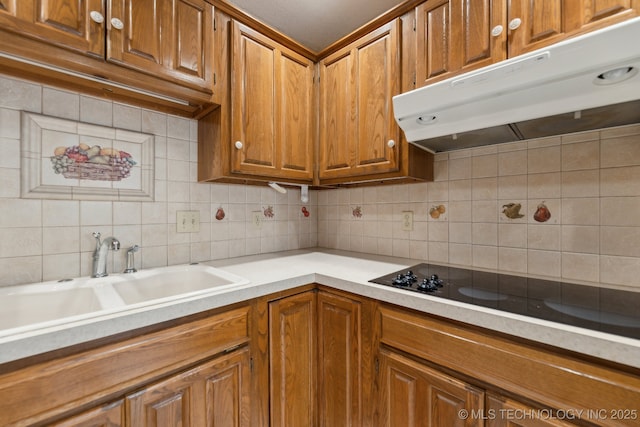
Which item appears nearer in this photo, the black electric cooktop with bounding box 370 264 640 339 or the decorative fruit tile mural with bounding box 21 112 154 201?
the black electric cooktop with bounding box 370 264 640 339

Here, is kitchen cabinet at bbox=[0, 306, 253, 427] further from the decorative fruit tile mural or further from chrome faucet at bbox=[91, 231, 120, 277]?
the decorative fruit tile mural

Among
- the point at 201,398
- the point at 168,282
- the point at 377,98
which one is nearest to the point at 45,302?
the point at 168,282

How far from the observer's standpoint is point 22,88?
103cm

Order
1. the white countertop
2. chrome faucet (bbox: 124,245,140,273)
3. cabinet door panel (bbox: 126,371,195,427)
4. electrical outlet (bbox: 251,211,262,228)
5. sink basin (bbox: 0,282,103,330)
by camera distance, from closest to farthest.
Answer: the white countertop, cabinet door panel (bbox: 126,371,195,427), sink basin (bbox: 0,282,103,330), chrome faucet (bbox: 124,245,140,273), electrical outlet (bbox: 251,211,262,228)

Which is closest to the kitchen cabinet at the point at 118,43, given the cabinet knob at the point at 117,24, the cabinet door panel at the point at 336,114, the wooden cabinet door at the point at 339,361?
the cabinet knob at the point at 117,24

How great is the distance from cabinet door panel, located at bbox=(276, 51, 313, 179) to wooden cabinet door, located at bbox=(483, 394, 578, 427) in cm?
129

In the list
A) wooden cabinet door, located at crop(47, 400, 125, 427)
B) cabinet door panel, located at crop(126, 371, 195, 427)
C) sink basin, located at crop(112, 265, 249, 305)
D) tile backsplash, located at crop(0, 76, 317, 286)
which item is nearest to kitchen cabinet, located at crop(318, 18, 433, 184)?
tile backsplash, located at crop(0, 76, 317, 286)

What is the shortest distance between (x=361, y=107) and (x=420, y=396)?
1327 mm

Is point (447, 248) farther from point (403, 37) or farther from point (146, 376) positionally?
point (146, 376)


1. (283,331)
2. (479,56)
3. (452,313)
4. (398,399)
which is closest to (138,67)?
(283,331)

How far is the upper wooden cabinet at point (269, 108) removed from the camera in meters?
1.33

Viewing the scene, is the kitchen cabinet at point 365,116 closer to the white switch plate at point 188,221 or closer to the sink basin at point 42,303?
the white switch plate at point 188,221

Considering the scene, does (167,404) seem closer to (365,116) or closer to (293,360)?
(293,360)

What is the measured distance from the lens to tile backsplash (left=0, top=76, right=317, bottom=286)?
1.02 meters
